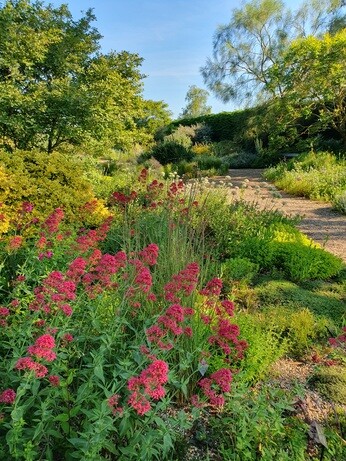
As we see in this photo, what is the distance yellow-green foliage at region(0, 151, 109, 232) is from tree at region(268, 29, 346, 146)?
9899 mm

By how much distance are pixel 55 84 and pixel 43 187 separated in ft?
14.8

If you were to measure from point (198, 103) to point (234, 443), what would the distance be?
166 feet

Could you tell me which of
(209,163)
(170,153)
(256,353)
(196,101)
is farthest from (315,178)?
(196,101)

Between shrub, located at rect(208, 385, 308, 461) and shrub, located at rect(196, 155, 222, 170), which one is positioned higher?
shrub, located at rect(196, 155, 222, 170)

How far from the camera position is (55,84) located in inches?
325

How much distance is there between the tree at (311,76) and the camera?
12255 millimetres

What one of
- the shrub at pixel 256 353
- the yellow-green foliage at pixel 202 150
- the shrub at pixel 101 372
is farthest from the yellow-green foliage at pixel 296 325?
the yellow-green foliage at pixel 202 150

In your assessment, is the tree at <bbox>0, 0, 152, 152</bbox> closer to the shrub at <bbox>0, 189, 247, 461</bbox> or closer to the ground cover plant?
the ground cover plant

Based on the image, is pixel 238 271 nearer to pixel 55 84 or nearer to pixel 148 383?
pixel 148 383

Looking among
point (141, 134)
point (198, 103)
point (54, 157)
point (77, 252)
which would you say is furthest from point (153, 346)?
point (198, 103)

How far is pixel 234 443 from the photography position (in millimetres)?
1802

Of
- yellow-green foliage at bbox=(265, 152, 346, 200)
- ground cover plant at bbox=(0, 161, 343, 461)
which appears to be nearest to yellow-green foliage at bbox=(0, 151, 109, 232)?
ground cover plant at bbox=(0, 161, 343, 461)

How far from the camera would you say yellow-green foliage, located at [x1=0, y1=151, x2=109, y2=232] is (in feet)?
14.5

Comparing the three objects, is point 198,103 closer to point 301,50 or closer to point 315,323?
point 301,50
